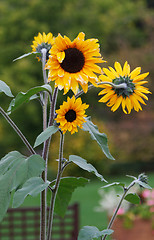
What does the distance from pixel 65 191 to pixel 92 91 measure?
9.36 m

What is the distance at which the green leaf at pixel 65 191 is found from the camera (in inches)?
45.2

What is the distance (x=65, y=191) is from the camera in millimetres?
1208

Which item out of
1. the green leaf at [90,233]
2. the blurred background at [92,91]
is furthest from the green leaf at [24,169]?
the blurred background at [92,91]

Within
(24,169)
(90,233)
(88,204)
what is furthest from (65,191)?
(88,204)

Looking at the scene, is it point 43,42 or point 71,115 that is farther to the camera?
point 43,42

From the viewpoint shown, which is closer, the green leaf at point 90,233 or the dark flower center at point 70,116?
the dark flower center at point 70,116

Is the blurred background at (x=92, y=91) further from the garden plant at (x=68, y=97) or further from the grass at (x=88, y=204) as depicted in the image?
the garden plant at (x=68, y=97)

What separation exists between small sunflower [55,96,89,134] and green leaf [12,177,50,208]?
0.13 meters

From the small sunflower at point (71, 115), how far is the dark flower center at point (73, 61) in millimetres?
63

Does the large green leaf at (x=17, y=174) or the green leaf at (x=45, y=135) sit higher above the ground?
the green leaf at (x=45, y=135)

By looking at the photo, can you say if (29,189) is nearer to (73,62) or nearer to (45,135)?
(45,135)

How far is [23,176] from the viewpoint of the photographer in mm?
933

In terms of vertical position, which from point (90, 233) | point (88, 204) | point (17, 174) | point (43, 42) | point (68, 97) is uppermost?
point (88, 204)

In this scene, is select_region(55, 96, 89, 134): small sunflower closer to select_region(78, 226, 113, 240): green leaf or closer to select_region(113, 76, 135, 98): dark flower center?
select_region(113, 76, 135, 98): dark flower center
